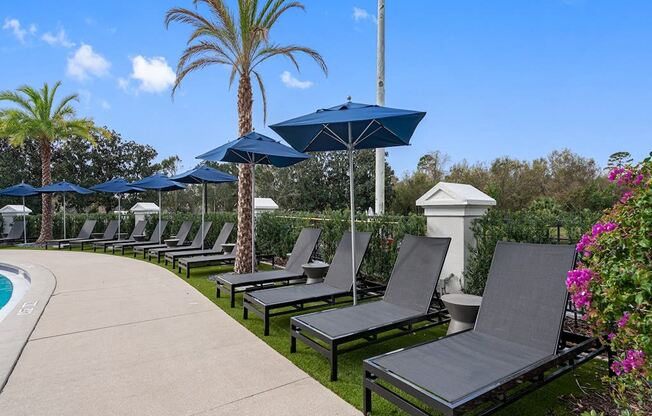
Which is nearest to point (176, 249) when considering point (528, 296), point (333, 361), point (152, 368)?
point (152, 368)

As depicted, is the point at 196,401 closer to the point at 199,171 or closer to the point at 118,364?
the point at 118,364

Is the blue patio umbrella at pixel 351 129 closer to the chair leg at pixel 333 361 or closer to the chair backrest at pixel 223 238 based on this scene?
the chair leg at pixel 333 361

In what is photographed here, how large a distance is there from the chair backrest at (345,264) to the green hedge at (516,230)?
149cm

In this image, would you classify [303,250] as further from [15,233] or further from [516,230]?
[15,233]

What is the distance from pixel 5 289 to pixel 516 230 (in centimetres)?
1039

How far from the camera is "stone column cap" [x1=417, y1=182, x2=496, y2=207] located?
5.15 metres

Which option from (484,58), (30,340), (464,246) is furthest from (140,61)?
(464,246)

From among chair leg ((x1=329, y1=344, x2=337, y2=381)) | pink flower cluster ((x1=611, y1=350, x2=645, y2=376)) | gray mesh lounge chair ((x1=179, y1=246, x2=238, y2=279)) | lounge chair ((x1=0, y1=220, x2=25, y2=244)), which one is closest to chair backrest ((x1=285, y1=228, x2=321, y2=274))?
gray mesh lounge chair ((x1=179, y1=246, x2=238, y2=279))

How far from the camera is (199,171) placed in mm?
10070

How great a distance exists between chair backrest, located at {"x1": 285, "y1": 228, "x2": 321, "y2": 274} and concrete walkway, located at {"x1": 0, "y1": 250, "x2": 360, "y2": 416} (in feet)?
5.20

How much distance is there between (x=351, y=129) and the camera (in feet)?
16.7

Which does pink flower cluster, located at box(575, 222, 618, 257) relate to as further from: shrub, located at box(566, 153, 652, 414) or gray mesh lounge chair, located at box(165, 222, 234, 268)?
gray mesh lounge chair, located at box(165, 222, 234, 268)

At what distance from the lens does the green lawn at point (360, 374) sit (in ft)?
9.48

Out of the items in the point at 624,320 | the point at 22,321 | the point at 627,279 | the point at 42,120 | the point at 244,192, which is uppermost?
the point at 42,120
